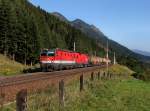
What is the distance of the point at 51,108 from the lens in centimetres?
1411

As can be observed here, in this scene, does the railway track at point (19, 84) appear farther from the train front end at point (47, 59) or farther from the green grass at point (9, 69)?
the train front end at point (47, 59)

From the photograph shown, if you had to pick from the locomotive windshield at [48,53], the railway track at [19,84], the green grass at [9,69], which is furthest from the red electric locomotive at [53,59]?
the railway track at [19,84]

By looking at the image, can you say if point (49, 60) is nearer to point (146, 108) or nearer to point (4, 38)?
point (4, 38)

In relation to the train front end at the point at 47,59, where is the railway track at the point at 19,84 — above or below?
below

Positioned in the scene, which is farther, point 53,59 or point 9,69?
point 9,69

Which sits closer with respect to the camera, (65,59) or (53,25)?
(65,59)

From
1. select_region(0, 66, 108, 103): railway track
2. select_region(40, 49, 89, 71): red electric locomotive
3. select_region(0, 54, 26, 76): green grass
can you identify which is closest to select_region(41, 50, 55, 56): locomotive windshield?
select_region(40, 49, 89, 71): red electric locomotive

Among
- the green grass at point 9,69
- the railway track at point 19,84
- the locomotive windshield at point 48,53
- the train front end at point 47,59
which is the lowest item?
the railway track at point 19,84

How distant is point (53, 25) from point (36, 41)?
322 ft

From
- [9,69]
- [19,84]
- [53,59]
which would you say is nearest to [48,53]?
[53,59]

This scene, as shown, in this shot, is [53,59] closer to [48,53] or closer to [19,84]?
[48,53]

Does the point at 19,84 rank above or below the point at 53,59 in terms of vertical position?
below

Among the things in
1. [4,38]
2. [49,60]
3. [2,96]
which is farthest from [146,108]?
[4,38]

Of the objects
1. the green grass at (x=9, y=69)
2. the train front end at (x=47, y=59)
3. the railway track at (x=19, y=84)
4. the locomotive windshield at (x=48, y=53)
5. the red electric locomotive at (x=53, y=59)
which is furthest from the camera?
the locomotive windshield at (x=48, y=53)
